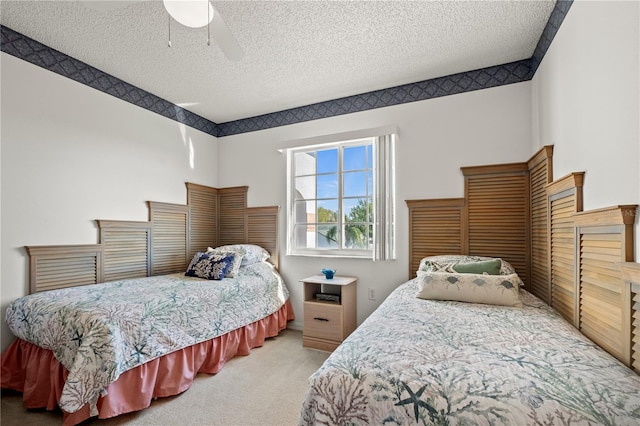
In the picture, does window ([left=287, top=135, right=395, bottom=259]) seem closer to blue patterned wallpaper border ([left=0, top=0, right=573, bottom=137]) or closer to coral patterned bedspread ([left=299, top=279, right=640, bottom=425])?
blue patterned wallpaper border ([left=0, top=0, right=573, bottom=137])

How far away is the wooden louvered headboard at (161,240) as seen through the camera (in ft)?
8.12

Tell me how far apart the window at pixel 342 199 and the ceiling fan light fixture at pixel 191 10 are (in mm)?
2038

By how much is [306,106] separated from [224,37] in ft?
6.69

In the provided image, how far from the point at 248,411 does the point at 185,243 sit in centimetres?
226

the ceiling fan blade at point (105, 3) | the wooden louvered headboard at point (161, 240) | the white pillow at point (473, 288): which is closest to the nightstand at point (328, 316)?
the wooden louvered headboard at point (161, 240)

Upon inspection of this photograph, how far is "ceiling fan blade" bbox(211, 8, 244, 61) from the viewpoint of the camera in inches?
60.5

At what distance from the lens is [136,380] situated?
76.2 inches

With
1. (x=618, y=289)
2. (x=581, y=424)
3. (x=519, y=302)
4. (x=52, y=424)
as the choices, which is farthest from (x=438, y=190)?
(x=52, y=424)

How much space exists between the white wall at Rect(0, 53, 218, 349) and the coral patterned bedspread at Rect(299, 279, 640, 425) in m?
2.57

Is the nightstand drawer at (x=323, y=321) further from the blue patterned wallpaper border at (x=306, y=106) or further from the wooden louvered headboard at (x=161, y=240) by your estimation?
the blue patterned wallpaper border at (x=306, y=106)

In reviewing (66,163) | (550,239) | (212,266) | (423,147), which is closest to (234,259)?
(212,266)

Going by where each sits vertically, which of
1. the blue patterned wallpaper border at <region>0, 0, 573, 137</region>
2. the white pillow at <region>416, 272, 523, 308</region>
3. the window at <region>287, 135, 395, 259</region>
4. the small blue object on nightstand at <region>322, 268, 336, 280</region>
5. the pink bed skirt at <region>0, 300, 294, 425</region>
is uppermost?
the blue patterned wallpaper border at <region>0, 0, 573, 137</region>

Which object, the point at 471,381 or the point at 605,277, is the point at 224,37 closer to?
the point at 471,381

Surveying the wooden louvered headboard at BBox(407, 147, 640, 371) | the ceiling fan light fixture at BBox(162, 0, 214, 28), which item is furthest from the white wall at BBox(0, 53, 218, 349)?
the wooden louvered headboard at BBox(407, 147, 640, 371)
